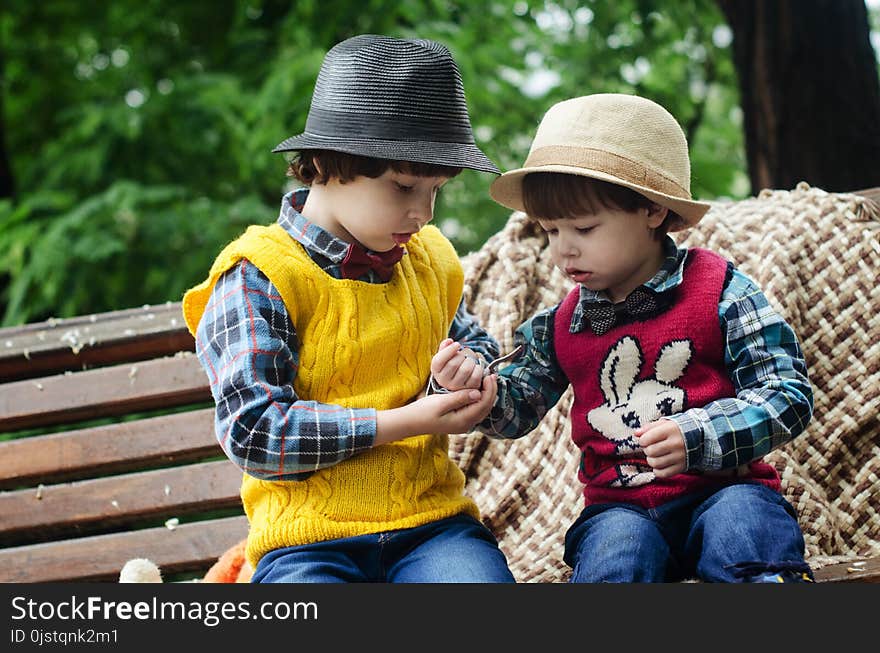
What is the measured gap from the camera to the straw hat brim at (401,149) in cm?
183

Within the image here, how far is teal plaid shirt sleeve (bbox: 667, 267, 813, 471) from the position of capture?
1.82 m

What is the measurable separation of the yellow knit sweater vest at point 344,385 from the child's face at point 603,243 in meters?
0.31

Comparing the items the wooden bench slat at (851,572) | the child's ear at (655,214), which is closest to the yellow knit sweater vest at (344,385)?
the child's ear at (655,214)

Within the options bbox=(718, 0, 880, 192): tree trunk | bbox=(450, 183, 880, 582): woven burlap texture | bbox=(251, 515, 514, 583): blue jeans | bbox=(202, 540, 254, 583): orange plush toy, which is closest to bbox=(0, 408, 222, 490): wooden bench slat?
bbox=(202, 540, 254, 583): orange plush toy

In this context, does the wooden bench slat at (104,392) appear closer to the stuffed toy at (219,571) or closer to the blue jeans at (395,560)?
the stuffed toy at (219,571)

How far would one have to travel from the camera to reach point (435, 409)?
1.86 m

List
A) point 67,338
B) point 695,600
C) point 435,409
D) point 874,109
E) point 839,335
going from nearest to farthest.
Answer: point 695,600 → point 435,409 → point 839,335 → point 67,338 → point 874,109

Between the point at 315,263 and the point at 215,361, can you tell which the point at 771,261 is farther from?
the point at 215,361

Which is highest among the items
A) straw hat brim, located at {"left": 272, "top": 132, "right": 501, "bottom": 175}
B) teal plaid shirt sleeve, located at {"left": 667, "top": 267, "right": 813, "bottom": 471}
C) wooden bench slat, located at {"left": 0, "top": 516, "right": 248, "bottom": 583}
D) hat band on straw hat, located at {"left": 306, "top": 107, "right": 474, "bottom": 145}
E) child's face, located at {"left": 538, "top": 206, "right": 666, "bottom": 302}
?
hat band on straw hat, located at {"left": 306, "top": 107, "right": 474, "bottom": 145}

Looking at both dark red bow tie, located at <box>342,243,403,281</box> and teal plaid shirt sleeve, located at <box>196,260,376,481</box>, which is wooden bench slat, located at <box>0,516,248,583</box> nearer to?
teal plaid shirt sleeve, located at <box>196,260,376,481</box>

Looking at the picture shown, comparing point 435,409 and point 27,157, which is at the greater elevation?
point 435,409

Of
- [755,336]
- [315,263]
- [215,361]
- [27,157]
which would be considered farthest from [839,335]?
[27,157]

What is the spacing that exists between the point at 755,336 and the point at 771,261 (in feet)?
2.46

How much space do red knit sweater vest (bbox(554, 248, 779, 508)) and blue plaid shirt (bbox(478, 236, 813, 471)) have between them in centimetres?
3
